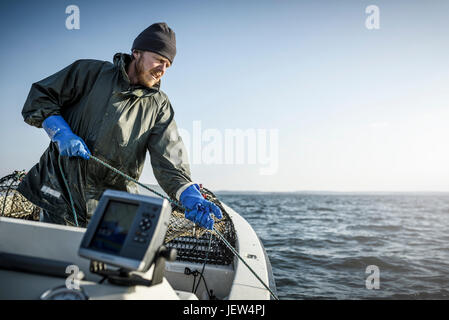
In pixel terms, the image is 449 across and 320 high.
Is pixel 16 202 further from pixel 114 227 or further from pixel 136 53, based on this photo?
pixel 114 227

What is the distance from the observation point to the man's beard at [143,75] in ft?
6.56

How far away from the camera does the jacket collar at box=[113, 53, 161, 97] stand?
1.92 meters

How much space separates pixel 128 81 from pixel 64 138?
0.59m

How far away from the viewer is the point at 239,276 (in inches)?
81.8

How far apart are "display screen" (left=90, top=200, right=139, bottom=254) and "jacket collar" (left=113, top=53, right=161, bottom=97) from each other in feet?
3.58

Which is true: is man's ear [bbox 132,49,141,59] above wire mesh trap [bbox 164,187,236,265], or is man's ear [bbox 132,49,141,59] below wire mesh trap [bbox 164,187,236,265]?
above

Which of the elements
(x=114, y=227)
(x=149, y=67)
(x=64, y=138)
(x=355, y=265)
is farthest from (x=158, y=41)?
(x=355, y=265)

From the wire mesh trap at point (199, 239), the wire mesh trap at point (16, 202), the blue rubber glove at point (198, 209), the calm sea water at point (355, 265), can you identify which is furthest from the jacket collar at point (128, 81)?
the calm sea water at point (355, 265)

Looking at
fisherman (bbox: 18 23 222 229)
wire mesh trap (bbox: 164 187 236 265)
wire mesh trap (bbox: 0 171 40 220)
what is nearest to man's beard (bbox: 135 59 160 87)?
fisherman (bbox: 18 23 222 229)

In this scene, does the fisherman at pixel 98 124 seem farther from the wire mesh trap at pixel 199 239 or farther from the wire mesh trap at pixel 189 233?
the wire mesh trap at pixel 199 239

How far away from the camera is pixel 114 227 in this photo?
105 cm

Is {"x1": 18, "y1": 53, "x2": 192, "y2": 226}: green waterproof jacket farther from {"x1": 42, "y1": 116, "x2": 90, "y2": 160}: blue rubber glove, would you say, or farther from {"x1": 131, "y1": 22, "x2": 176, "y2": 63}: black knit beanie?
{"x1": 131, "y1": 22, "x2": 176, "y2": 63}: black knit beanie
